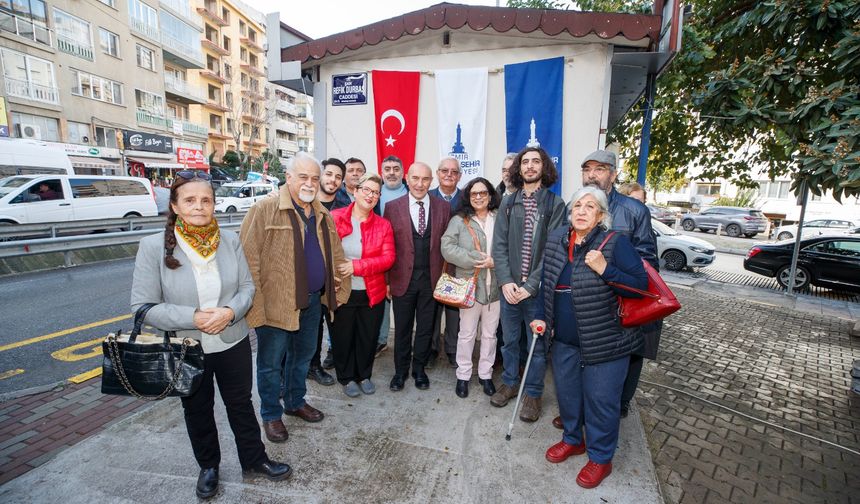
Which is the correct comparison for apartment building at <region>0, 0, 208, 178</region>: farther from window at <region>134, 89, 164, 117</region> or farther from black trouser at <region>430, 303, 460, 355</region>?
black trouser at <region>430, 303, 460, 355</region>

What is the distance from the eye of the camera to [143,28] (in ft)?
88.7

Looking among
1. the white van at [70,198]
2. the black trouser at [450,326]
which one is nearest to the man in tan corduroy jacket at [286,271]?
the black trouser at [450,326]

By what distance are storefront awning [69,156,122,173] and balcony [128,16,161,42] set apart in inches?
363

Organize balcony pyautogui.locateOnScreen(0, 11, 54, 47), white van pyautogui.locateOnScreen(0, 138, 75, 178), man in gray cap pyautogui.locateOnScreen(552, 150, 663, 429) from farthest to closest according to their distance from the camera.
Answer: balcony pyautogui.locateOnScreen(0, 11, 54, 47), white van pyautogui.locateOnScreen(0, 138, 75, 178), man in gray cap pyautogui.locateOnScreen(552, 150, 663, 429)

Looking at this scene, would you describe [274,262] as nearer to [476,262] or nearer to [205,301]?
[205,301]

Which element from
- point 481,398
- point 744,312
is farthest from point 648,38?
point 744,312

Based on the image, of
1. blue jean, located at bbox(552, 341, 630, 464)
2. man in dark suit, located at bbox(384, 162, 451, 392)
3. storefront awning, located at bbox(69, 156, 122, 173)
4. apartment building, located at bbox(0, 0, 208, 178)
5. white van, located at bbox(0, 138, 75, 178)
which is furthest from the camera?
storefront awning, located at bbox(69, 156, 122, 173)

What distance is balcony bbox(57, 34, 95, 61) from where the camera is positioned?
21.7 metres

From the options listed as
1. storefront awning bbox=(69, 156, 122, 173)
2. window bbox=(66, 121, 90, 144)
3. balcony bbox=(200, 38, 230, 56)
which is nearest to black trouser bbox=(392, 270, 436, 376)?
storefront awning bbox=(69, 156, 122, 173)

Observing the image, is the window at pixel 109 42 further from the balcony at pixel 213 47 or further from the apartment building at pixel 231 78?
the balcony at pixel 213 47

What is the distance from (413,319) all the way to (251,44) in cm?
4992

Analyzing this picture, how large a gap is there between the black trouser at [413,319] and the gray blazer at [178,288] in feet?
5.18

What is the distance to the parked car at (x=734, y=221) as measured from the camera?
74.6 ft

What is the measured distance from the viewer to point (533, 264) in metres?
3.38
